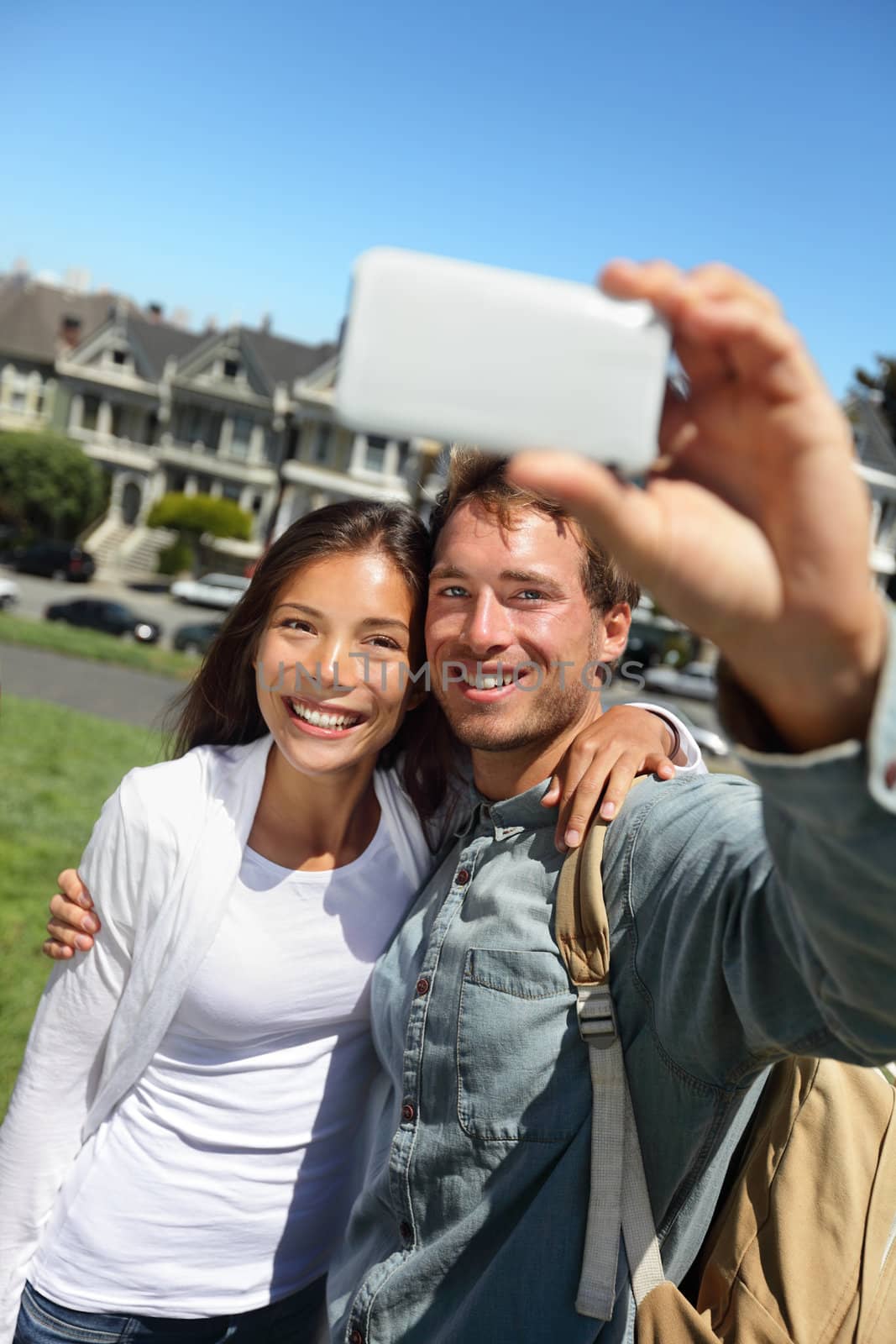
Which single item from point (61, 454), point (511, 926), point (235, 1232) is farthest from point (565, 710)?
point (61, 454)

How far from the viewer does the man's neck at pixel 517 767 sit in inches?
101

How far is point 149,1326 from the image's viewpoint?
8.41ft

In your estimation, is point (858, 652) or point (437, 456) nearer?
point (858, 652)

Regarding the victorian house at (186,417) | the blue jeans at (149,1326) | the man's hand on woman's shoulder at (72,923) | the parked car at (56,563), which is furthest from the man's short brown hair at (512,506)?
the victorian house at (186,417)

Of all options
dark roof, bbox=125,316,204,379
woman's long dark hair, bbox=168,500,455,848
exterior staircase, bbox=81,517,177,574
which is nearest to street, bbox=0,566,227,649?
exterior staircase, bbox=81,517,177,574

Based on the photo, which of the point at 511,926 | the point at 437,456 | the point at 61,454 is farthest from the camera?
the point at 61,454

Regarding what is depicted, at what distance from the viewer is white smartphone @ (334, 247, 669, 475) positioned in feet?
3.73

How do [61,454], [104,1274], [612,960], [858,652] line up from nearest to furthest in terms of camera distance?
[858,652]
[612,960]
[104,1274]
[61,454]

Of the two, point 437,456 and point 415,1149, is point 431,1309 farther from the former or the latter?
point 437,456

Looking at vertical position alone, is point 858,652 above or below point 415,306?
below

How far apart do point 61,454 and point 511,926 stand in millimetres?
45154

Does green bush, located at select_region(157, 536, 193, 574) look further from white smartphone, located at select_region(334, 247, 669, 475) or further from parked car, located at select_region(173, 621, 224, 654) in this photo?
white smartphone, located at select_region(334, 247, 669, 475)

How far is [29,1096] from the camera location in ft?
8.39

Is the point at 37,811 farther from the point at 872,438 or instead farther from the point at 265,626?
the point at 872,438
